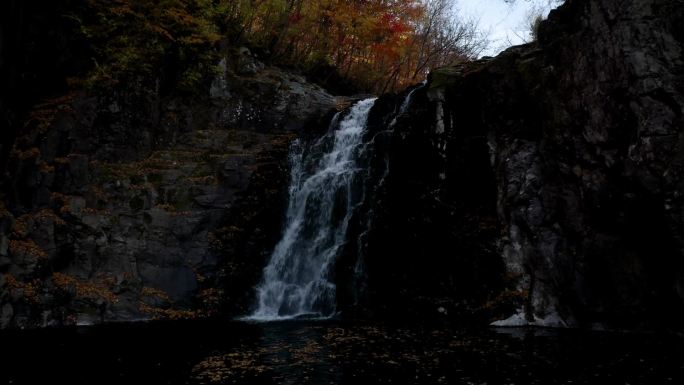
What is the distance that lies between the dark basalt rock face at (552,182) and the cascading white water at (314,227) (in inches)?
48.5

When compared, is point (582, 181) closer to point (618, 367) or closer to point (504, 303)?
point (504, 303)

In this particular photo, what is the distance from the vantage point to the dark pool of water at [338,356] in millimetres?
7012

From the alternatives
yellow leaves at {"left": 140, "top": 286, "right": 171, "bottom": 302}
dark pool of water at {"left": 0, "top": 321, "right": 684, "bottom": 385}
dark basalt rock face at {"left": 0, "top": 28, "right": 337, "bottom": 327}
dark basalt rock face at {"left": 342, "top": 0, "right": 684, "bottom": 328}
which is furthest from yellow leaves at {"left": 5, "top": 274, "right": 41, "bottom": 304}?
dark basalt rock face at {"left": 342, "top": 0, "right": 684, "bottom": 328}

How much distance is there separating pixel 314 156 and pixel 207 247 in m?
4.68

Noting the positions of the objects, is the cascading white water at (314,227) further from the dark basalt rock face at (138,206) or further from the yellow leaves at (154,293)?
the yellow leaves at (154,293)

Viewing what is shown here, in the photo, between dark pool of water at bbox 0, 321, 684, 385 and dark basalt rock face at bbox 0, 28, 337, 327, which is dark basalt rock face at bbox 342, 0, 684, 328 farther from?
dark basalt rock face at bbox 0, 28, 337, 327

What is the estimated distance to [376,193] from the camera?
14.7m

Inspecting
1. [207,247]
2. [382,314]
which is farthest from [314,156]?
[382,314]

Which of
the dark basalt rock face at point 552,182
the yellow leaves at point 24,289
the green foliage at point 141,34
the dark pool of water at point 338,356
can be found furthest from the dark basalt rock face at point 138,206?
the dark basalt rock face at point 552,182

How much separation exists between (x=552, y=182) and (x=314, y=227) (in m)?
6.68

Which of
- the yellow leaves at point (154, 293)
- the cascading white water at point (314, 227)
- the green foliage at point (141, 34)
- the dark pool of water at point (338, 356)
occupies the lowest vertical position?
the dark pool of water at point (338, 356)

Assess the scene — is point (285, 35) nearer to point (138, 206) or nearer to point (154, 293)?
point (138, 206)

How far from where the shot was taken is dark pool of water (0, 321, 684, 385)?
7.01 metres

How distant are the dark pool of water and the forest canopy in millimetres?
9432
